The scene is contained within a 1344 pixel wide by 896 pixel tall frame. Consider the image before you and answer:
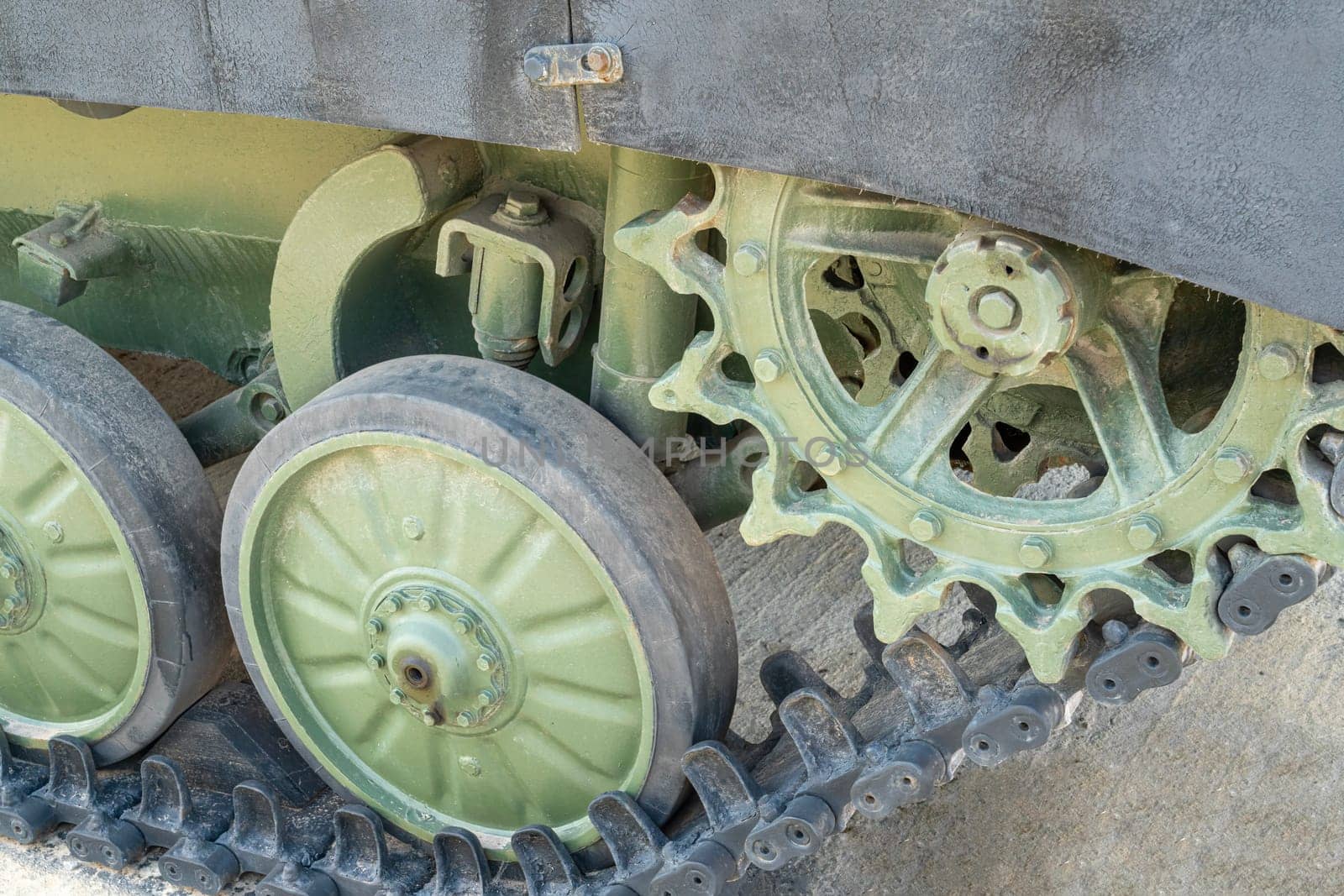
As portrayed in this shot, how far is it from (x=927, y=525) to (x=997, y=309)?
0.91 feet

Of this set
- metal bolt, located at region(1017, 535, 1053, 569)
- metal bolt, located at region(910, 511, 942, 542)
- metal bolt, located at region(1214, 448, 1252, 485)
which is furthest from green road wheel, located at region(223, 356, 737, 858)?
metal bolt, located at region(1214, 448, 1252, 485)

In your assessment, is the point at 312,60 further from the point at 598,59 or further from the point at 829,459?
the point at 829,459

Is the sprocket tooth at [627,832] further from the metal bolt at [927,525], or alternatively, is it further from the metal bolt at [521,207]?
the metal bolt at [521,207]

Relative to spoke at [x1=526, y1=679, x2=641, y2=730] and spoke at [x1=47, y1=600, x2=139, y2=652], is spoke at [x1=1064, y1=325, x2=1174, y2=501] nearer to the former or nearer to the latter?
spoke at [x1=526, y1=679, x2=641, y2=730]

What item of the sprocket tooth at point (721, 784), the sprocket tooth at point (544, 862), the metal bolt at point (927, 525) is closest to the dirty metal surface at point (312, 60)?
the metal bolt at point (927, 525)

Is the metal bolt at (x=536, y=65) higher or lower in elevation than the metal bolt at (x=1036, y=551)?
higher

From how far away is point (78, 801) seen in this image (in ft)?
7.50

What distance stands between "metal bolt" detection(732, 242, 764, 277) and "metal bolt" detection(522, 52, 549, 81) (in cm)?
28

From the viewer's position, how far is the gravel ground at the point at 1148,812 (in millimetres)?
2178

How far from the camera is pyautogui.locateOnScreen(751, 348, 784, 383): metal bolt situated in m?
1.62

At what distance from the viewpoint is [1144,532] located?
1457 millimetres

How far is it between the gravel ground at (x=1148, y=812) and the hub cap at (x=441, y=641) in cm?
38

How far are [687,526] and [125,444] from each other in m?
0.84

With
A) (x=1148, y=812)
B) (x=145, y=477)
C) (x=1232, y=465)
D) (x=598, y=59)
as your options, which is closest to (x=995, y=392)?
(x=1232, y=465)
